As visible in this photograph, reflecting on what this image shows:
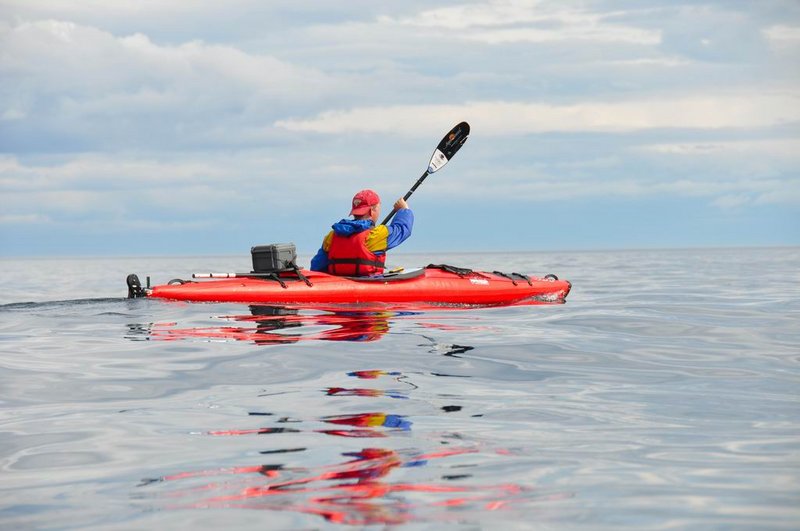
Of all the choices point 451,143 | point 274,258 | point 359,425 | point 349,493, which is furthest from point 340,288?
point 349,493

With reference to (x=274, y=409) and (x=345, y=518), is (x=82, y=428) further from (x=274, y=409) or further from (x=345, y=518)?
(x=345, y=518)

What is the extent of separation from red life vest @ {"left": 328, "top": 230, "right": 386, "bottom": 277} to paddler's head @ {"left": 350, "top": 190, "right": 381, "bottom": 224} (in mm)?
323

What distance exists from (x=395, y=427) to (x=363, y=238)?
29.2 feet

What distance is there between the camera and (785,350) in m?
10.3

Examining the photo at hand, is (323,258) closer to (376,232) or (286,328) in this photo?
(376,232)

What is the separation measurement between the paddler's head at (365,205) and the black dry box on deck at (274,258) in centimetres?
115

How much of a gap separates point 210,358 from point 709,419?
4.93m

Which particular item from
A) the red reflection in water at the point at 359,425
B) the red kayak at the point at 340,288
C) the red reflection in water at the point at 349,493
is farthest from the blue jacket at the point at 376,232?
the red reflection in water at the point at 349,493

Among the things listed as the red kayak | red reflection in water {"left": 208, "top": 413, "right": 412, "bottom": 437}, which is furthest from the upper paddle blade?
red reflection in water {"left": 208, "top": 413, "right": 412, "bottom": 437}

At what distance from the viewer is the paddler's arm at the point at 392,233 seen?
14562 millimetres

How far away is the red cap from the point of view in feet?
48.1

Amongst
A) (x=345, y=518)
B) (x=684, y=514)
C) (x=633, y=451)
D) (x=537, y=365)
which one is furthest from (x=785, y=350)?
(x=345, y=518)

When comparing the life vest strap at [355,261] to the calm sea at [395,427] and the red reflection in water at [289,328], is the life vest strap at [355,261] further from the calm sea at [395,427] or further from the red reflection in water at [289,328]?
the calm sea at [395,427]

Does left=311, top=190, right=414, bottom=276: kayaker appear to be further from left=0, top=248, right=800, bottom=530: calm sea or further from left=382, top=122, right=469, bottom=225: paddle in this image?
left=382, top=122, right=469, bottom=225: paddle
